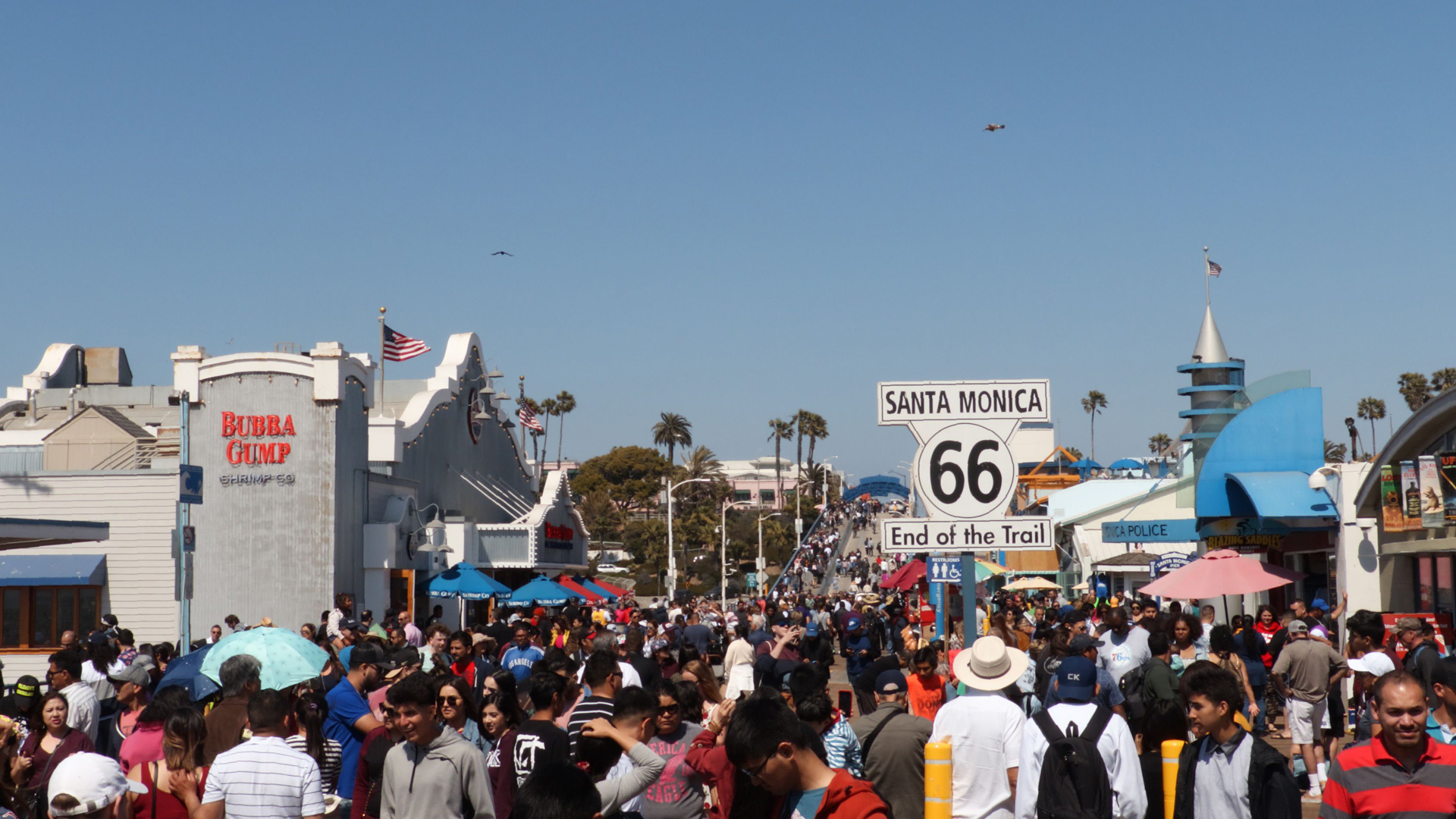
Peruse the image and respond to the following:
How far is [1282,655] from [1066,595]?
37738mm

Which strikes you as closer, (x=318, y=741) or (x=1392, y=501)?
(x=318, y=741)

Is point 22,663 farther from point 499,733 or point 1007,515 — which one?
point 1007,515

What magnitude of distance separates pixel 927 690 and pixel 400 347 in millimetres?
27288

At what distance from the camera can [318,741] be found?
28.3 ft

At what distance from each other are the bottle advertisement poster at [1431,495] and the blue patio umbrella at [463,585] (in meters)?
18.7

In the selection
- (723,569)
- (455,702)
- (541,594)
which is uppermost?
(455,702)

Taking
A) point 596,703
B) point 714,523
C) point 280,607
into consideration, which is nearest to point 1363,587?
point 596,703

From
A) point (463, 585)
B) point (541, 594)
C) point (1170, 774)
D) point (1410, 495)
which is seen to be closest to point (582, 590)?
point (541, 594)

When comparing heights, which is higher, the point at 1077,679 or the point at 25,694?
the point at 1077,679

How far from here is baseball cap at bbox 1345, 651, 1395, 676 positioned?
440 inches

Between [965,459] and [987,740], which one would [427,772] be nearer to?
[987,740]

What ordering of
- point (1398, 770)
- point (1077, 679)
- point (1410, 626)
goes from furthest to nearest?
point (1410, 626) → point (1077, 679) → point (1398, 770)

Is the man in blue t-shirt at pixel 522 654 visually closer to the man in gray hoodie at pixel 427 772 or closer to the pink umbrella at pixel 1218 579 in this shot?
the man in gray hoodie at pixel 427 772

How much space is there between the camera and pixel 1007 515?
788 cm
